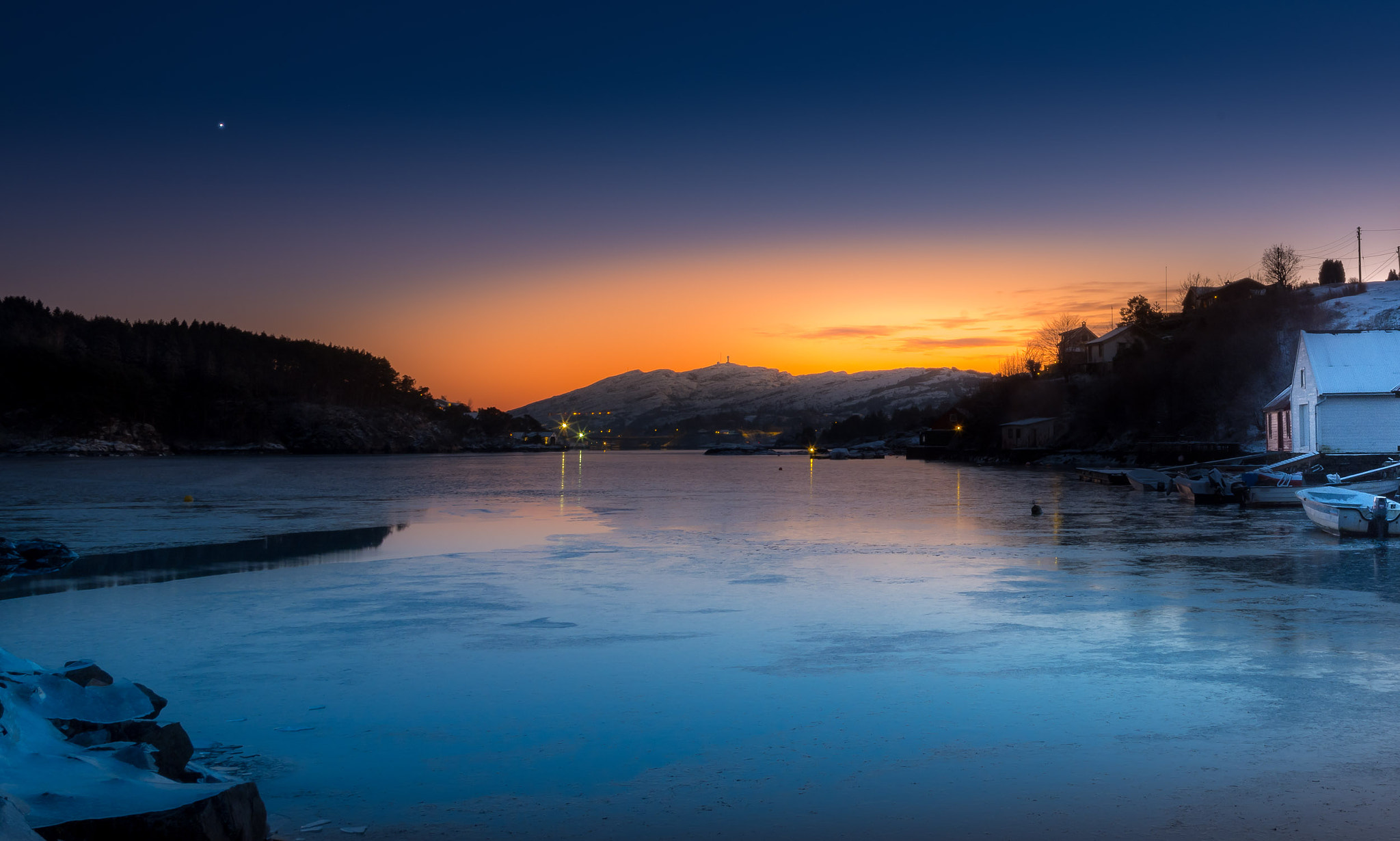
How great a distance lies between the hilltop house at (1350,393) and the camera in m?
37.4

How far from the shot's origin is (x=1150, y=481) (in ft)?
133

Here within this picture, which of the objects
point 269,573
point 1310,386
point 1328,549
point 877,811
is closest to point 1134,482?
point 1310,386

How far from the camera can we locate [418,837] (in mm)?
5070

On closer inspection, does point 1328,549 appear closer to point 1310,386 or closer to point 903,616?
point 903,616

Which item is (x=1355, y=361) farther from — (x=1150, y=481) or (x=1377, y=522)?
(x=1377, y=522)

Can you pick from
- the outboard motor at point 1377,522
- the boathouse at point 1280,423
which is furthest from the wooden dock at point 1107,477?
the outboard motor at point 1377,522

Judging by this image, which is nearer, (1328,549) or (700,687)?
(700,687)

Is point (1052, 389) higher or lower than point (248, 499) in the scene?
higher

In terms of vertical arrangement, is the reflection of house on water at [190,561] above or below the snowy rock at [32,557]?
below

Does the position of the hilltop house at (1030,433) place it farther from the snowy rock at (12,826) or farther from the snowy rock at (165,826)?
the snowy rock at (12,826)

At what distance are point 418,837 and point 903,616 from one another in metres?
7.63

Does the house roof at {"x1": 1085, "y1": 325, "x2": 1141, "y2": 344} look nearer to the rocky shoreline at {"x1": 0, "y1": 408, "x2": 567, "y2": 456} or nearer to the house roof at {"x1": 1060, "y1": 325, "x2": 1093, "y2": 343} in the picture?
the house roof at {"x1": 1060, "y1": 325, "x2": 1093, "y2": 343}

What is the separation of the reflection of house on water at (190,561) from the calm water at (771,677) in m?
0.16

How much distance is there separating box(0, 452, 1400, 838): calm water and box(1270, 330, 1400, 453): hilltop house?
70.4 ft
